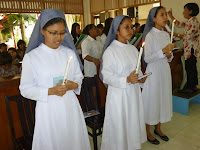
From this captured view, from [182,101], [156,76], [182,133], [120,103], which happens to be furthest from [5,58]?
[182,101]

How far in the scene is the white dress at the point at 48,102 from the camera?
1520 millimetres

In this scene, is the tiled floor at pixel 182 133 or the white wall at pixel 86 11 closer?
the tiled floor at pixel 182 133

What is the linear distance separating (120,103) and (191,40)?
254 cm

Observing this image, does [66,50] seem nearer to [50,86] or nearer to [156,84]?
[50,86]

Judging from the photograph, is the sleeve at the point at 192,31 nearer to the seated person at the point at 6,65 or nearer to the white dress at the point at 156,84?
the white dress at the point at 156,84

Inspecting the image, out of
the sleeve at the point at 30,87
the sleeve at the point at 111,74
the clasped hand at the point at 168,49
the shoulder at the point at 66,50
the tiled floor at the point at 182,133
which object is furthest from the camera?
the tiled floor at the point at 182,133

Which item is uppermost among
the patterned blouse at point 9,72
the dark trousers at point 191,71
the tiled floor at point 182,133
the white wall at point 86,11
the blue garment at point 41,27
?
the white wall at point 86,11

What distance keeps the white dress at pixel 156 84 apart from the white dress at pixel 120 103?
0.46m

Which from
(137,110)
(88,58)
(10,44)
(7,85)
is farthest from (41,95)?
(10,44)

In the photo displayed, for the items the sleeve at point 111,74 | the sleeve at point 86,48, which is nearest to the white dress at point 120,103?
the sleeve at point 111,74

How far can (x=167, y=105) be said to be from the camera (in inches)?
103

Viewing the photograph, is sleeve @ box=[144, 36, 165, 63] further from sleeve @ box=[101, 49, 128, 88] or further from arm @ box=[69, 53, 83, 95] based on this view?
arm @ box=[69, 53, 83, 95]

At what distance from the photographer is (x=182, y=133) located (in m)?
2.91

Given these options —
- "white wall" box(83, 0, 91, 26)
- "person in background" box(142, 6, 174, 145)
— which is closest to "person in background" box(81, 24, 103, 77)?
"person in background" box(142, 6, 174, 145)
